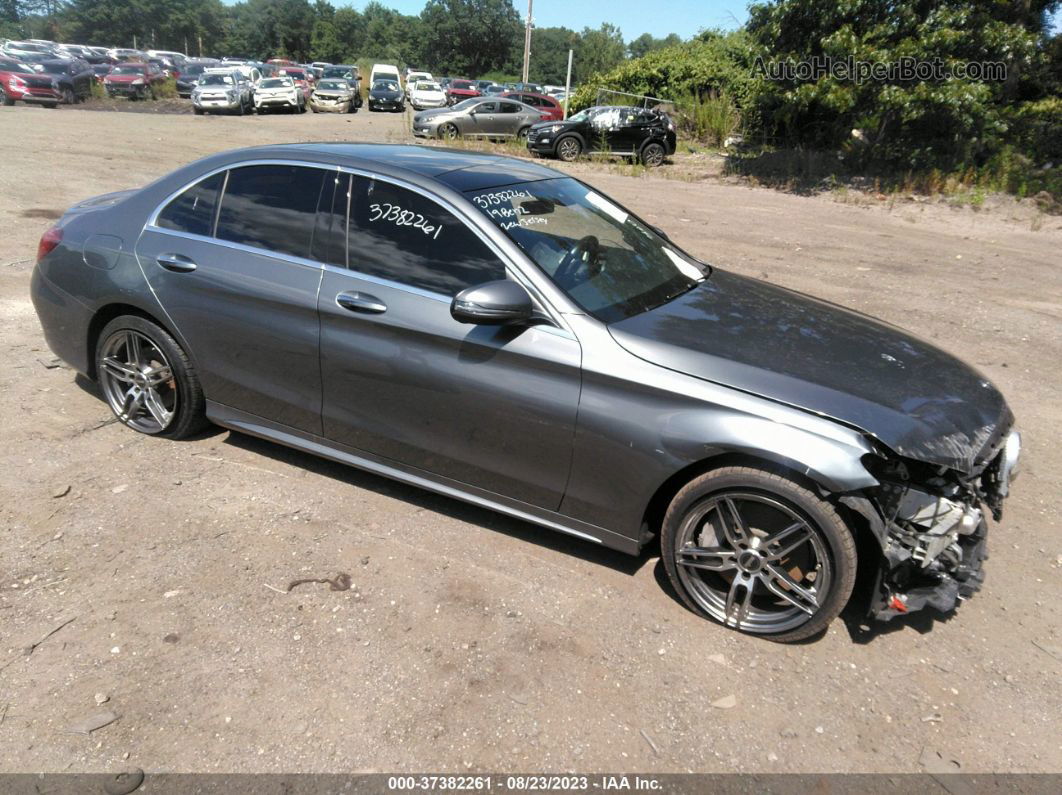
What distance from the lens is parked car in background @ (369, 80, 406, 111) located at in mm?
38312

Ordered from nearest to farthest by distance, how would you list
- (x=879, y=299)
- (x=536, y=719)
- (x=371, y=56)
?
1. (x=536, y=719)
2. (x=879, y=299)
3. (x=371, y=56)

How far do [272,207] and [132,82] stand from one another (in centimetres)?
3686

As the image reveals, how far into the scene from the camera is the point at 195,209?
13.9 ft

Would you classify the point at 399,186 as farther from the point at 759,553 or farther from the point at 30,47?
the point at 30,47

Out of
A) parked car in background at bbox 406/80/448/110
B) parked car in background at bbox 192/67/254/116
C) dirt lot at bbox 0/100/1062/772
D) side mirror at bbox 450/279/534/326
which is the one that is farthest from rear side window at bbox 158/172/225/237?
parked car in background at bbox 406/80/448/110

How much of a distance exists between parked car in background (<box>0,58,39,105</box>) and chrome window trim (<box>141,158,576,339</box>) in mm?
30387

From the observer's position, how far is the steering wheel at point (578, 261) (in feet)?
11.4

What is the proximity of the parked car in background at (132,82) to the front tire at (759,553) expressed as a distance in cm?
3817

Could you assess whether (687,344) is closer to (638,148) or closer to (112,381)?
(112,381)

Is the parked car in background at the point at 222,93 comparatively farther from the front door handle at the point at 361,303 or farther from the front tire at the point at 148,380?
the front door handle at the point at 361,303

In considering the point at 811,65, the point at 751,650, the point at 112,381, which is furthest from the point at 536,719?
the point at 811,65

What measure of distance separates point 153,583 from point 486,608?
145 centimetres

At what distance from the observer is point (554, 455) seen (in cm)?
332

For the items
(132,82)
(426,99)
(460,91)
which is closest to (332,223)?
(426,99)
